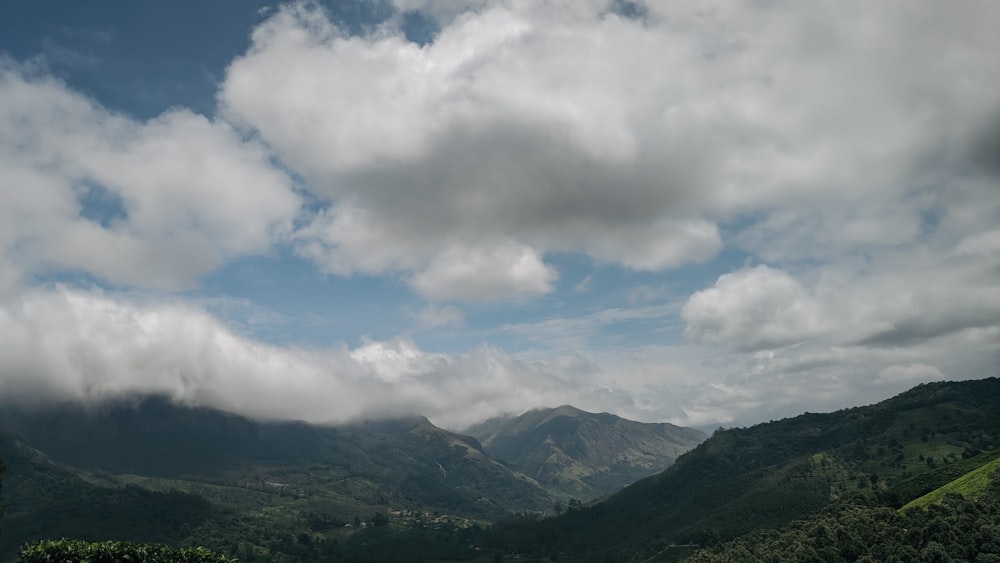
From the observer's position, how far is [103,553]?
4434 inches

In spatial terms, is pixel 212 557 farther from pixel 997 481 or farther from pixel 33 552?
pixel 997 481

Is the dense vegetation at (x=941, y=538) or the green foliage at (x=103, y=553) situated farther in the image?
the dense vegetation at (x=941, y=538)

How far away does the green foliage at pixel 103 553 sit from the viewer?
10469 centimetres

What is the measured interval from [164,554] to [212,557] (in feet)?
38.8

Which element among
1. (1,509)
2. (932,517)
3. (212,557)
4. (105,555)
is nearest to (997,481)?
(932,517)

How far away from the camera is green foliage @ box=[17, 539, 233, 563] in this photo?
105 metres

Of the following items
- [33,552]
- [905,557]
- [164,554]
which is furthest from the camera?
[905,557]

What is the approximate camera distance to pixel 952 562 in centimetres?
15275

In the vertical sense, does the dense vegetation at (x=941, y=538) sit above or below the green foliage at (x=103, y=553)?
below

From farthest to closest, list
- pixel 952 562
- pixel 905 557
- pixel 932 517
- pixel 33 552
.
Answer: pixel 932 517 → pixel 905 557 → pixel 952 562 → pixel 33 552

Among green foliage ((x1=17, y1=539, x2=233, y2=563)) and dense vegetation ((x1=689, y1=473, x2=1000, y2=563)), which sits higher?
green foliage ((x1=17, y1=539, x2=233, y2=563))

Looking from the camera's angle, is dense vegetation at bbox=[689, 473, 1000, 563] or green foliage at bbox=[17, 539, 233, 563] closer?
green foliage at bbox=[17, 539, 233, 563]

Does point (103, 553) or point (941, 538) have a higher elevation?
point (103, 553)

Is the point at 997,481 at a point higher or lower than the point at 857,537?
higher
